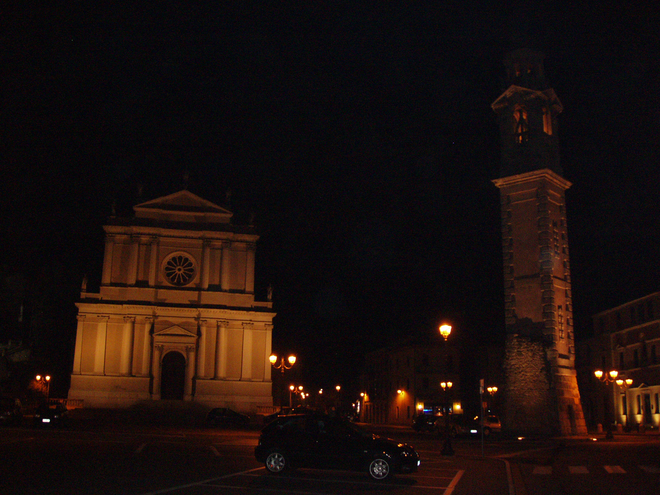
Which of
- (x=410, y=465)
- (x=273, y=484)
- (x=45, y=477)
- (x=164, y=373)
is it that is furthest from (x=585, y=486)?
(x=164, y=373)

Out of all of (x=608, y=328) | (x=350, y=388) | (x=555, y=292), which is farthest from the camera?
(x=350, y=388)

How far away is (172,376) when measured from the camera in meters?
54.6

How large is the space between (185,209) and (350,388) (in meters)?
54.5

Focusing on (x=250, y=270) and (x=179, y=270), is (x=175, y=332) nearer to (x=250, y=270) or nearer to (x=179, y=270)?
(x=179, y=270)

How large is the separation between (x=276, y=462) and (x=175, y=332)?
39366 mm

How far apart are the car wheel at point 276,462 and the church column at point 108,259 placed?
136ft

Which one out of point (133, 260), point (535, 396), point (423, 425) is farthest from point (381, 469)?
point (133, 260)

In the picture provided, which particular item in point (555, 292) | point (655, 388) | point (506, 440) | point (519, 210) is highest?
point (519, 210)

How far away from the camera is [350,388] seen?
10369 cm

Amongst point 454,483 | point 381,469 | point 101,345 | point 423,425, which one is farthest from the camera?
point 101,345

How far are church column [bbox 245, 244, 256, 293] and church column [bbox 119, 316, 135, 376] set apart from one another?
30.8 ft

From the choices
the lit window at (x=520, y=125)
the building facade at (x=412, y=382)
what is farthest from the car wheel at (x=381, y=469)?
the building facade at (x=412, y=382)

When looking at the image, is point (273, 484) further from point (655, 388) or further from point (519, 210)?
point (655, 388)

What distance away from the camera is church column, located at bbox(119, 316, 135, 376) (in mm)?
53219
